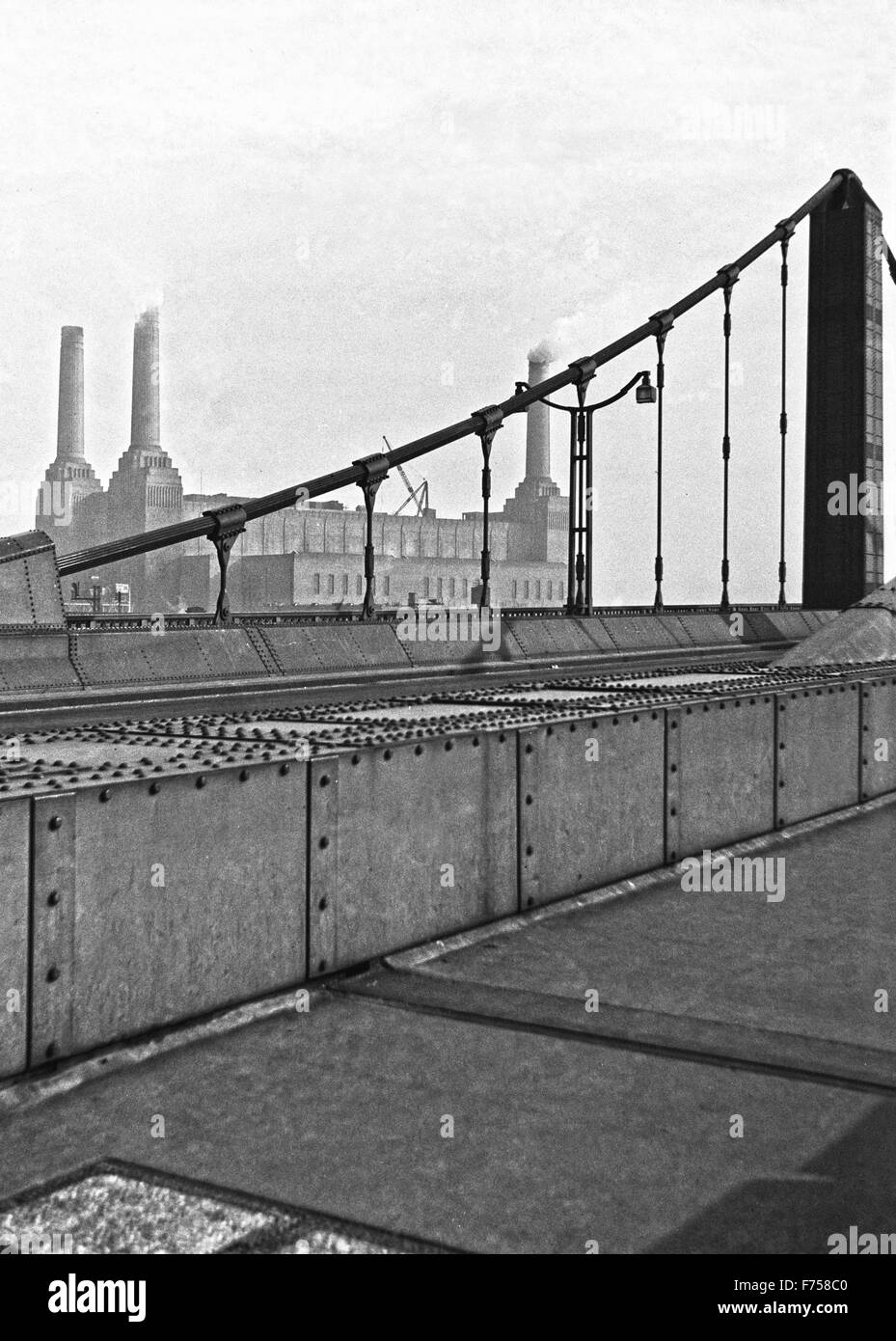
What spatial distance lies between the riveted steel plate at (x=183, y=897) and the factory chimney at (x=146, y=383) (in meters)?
125

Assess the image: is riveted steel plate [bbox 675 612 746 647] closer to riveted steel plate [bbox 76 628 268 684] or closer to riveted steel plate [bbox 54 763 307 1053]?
riveted steel plate [bbox 76 628 268 684]

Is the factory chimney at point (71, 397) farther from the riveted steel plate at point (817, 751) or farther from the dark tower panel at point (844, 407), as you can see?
the riveted steel plate at point (817, 751)

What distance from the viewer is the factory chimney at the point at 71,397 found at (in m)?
136

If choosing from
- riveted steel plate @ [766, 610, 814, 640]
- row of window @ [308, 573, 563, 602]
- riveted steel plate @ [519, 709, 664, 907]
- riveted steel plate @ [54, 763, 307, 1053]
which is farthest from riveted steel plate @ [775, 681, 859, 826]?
row of window @ [308, 573, 563, 602]

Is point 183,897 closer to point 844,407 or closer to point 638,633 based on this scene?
point 638,633

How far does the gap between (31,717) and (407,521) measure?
103 metres

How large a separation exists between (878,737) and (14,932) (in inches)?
306

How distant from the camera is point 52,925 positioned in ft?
13.3

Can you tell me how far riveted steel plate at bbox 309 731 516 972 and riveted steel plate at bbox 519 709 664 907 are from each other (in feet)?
0.57

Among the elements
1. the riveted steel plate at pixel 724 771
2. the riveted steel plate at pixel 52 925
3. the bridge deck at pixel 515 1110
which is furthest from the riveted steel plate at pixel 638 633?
the riveted steel plate at pixel 52 925

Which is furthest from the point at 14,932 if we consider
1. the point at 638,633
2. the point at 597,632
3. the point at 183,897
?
the point at 638,633

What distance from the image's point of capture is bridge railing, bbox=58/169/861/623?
45.8ft

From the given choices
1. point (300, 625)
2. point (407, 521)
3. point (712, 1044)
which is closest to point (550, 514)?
point (407, 521)

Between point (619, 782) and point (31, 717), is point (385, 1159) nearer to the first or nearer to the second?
point (619, 782)
